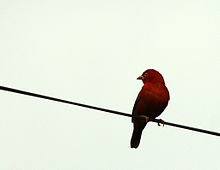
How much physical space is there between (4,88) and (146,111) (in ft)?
15.3

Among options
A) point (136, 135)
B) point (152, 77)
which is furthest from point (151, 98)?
point (136, 135)

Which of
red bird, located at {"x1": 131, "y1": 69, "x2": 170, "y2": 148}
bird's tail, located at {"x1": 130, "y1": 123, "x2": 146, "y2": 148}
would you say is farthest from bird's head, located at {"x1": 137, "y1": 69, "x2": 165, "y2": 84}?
bird's tail, located at {"x1": 130, "y1": 123, "x2": 146, "y2": 148}

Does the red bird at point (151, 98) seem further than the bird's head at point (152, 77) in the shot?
No

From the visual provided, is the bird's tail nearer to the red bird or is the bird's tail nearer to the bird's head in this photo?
the red bird

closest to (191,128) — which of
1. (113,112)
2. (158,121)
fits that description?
(113,112)

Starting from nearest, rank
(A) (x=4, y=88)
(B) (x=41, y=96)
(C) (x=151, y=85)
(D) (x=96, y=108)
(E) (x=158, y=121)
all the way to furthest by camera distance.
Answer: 1. (A) (x=4, y=88)
2. (B) (x=41, y=96)
3. (D) (x=96, y=108)
4. (E) (x=158, y=121)
5. (C) (x=151, y=85)

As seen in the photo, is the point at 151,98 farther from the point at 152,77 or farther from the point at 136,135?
the point at 136,135

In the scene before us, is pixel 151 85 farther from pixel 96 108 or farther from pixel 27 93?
pixel 27 93

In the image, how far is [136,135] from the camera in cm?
962

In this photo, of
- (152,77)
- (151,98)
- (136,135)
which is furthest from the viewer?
(136,135)

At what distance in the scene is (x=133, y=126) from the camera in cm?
963

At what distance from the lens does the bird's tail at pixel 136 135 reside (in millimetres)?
9508

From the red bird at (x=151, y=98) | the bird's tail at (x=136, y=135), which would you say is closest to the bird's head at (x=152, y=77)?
the red bird at (x=151, y=98)

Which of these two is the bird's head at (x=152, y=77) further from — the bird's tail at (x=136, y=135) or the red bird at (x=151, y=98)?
the bird's tail at (x=136, y=135)
